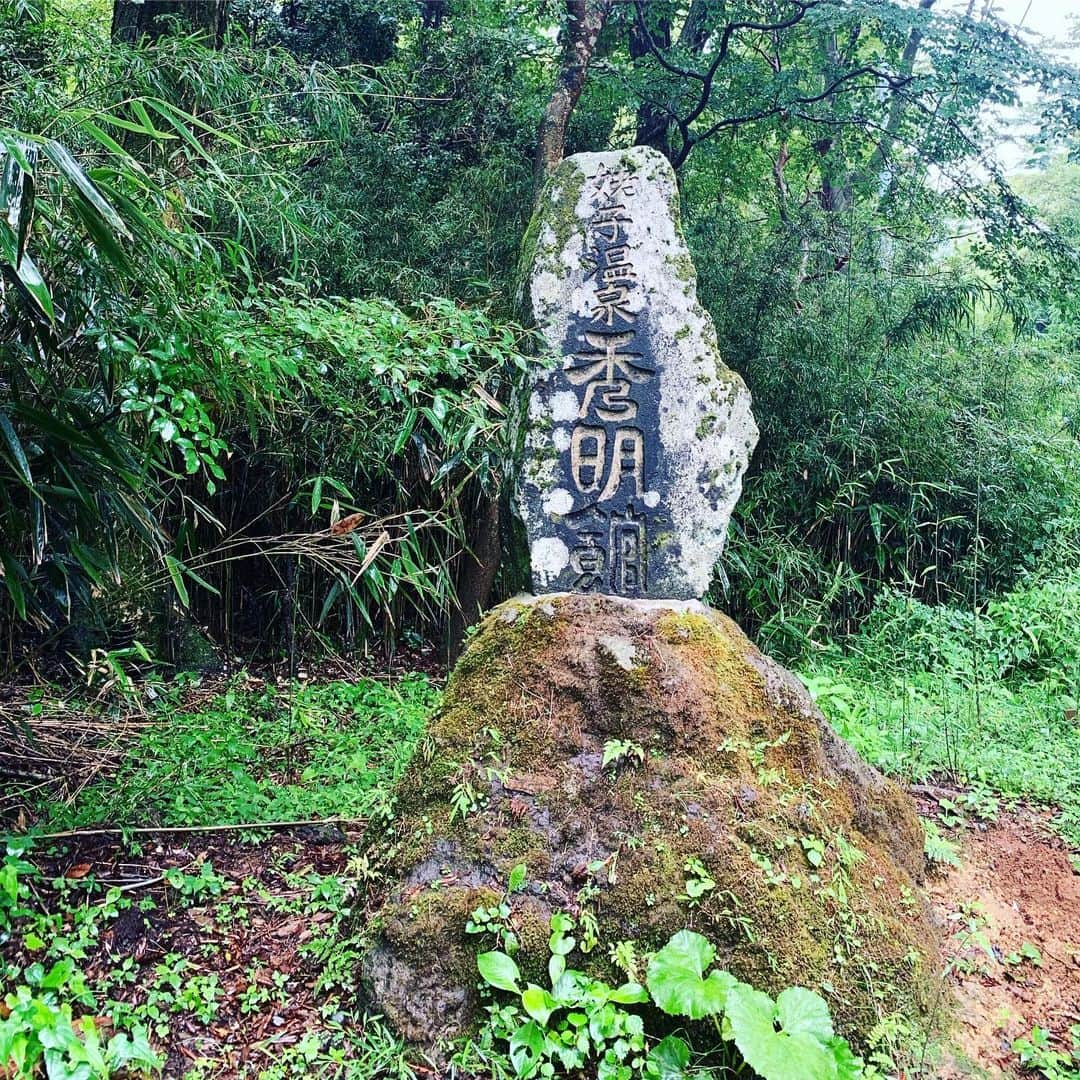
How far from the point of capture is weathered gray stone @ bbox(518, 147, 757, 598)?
298 cm

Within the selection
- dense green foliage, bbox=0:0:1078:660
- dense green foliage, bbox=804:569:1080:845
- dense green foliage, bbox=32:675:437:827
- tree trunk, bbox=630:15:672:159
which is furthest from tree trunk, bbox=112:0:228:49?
dense green foliage, bbox=804:569:1080:845

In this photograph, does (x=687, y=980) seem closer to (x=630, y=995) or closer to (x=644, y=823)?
(x=630, y=995)

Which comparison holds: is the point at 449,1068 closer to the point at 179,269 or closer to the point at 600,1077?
the point at 600,1077

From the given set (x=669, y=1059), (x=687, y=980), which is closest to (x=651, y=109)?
(x=687, y=980)

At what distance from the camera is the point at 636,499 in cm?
298

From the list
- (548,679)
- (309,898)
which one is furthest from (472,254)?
(309,898)

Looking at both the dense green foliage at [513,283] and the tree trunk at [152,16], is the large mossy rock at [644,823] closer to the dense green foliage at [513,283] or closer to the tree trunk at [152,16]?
the dense green foliage at [513,283]

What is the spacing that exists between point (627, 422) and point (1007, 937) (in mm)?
1839

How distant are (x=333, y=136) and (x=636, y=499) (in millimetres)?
2653

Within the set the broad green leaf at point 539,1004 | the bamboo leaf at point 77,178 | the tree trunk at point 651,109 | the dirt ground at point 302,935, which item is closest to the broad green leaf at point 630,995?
the broad green leaf at point 539,1004

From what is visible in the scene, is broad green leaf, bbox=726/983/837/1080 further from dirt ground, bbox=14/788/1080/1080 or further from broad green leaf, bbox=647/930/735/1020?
dirt ground, bbox=14/788/1080/1080

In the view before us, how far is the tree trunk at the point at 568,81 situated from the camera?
5.04 metres

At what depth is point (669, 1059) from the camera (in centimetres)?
183

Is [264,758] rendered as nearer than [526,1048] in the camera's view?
No
